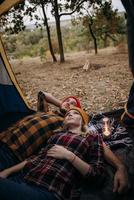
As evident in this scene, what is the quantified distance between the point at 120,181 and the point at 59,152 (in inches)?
14.5

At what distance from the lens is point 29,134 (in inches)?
96.3

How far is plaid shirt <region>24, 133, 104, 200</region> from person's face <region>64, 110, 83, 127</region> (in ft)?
0.31

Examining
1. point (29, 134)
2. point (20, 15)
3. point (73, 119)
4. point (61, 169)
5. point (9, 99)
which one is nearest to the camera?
point (61, 169)

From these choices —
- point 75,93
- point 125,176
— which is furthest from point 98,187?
point 75,93

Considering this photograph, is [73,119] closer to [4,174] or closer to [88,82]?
[4,174]

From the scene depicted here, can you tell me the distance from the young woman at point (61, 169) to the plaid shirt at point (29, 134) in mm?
326

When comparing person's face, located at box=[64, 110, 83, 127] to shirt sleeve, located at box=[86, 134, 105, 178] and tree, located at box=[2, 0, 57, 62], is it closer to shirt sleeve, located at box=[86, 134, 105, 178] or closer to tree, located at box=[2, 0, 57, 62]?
shirt sleeve, located at box=[86, 134, 105, 178]

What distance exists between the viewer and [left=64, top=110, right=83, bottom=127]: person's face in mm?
2135

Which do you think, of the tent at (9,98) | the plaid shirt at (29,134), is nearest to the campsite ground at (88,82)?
the tent at (9,98)

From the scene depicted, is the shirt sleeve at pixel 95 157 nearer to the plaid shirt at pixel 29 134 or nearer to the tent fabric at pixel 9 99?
the plaid shirt at pixel 29 134

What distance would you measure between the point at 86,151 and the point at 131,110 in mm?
873

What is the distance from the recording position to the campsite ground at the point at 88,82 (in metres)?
5.23

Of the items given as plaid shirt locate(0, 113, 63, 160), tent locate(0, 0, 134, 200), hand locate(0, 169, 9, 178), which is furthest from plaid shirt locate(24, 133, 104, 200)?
tent locate(0, 0, 134, 200)

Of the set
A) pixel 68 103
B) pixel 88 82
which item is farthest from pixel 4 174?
pixel 88 82
